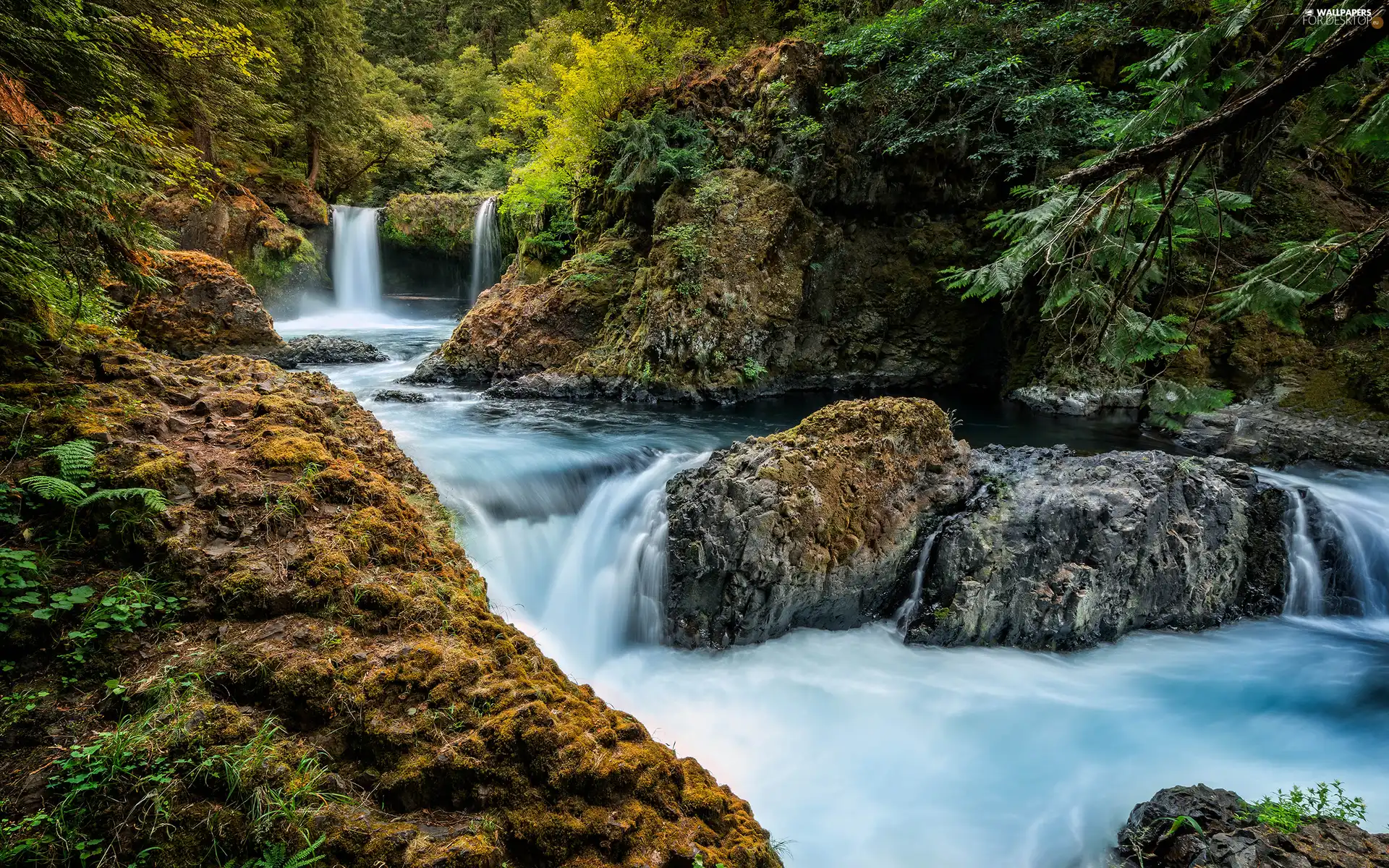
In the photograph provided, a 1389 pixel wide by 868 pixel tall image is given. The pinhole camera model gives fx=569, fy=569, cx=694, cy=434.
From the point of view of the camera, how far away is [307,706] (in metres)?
1.91

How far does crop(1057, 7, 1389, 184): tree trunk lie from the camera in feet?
5.28

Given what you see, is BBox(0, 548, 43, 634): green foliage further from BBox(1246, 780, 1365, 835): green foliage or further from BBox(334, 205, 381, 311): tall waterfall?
BBox(334, 205, 381, 311): tall waterfall

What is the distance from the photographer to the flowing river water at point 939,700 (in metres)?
3.65

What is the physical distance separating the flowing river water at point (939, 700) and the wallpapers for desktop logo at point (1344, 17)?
404cm

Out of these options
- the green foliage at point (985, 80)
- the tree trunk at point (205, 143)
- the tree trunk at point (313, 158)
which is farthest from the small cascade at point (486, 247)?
the green foliage at point (985, 80)

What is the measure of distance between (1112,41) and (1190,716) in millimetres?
10670

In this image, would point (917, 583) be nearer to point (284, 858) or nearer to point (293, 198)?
point (284, 858)

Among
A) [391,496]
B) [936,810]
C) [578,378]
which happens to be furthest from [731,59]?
[936,810]

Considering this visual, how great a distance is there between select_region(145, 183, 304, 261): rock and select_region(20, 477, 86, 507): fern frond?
13.6 m

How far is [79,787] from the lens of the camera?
1486mm

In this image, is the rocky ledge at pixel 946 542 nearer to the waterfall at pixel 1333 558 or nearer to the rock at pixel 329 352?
the waterfall at pixel 1333 558

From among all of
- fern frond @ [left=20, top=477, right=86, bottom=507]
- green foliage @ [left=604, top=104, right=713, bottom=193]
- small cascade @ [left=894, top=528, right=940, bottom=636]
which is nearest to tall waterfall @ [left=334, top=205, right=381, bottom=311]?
green foliage @ [left=604, top=104, right=713, bottom=193]

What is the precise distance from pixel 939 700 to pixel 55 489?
536cm

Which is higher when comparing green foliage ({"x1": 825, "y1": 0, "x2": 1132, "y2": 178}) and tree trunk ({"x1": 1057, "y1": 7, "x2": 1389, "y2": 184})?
green foliage ({"x1": 825, "y1": 0, "x2": 1132, "y2": 178})
